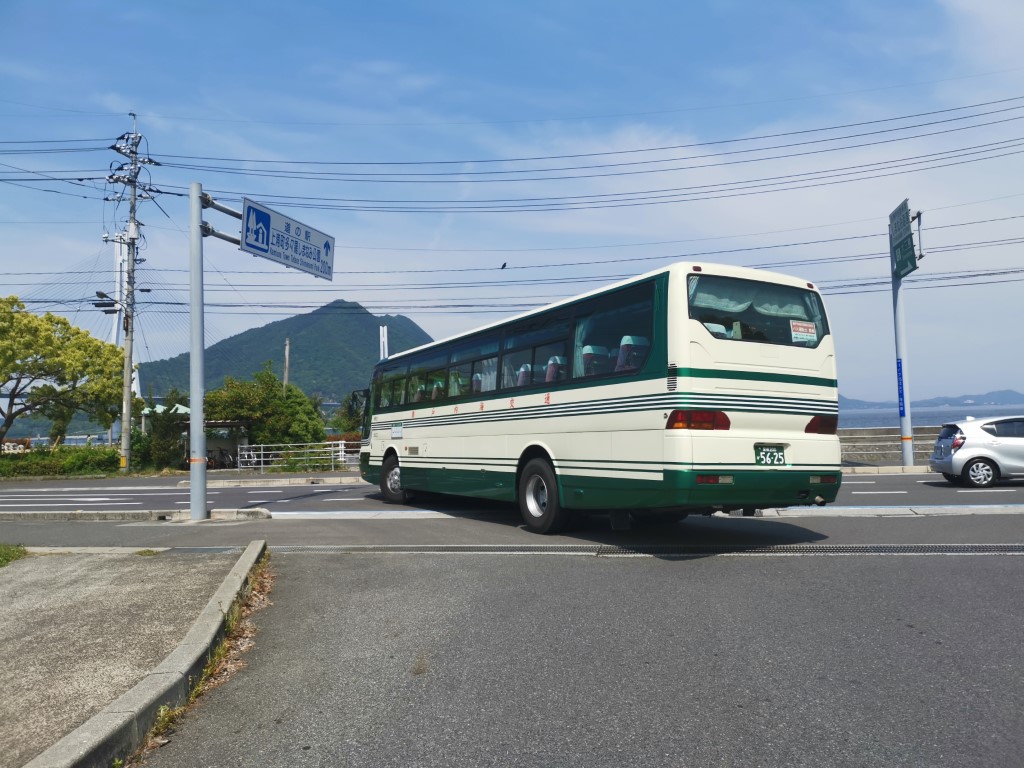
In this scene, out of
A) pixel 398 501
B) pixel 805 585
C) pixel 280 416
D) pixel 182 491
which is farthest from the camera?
pixel 280 416

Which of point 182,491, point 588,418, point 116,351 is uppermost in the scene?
point 116,351

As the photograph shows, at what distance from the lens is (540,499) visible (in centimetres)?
1075

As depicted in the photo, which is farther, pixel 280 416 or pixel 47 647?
pixel 280 416

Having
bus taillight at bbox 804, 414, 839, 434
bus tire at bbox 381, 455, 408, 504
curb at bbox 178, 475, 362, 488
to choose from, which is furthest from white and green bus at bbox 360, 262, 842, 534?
curb at bbox 178, 475, 362, 488

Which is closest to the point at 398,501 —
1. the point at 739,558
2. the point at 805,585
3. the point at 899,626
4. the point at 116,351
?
the point at 739,558

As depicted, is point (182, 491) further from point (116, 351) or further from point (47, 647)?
point (116, 351)

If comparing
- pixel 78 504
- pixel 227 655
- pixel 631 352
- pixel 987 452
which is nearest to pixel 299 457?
pixel 78 504

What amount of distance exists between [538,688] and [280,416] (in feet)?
127

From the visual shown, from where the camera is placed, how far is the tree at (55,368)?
39031mm

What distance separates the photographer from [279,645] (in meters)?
5.30

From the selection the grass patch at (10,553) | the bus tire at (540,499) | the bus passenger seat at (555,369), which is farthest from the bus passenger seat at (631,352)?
the grass patch at (10,553)

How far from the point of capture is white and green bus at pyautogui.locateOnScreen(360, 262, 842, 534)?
8.21 meters

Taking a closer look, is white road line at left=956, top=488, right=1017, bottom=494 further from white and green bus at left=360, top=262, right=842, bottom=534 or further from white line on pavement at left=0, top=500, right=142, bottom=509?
white line on pavement at left=0, top=500, right=142, bottom=509

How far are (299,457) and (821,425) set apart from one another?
98.7 feet
